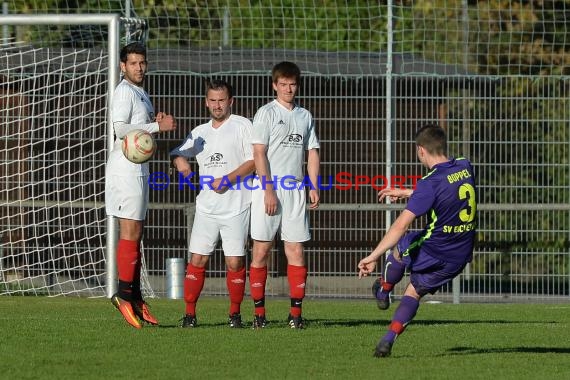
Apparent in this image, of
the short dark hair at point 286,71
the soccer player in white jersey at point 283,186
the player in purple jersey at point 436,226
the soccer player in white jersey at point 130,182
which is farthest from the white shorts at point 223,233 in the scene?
the player in purple jersey at point 436,226

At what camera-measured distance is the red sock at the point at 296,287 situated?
10836 mm

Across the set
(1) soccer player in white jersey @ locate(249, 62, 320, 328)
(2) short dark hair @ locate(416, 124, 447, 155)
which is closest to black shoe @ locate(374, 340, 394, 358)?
(2) short dark hair @ locate(416, 124, 447, 155)

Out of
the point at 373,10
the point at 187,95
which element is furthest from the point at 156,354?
the point at 373,10

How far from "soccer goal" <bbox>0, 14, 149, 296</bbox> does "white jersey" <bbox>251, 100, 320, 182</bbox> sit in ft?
16.1

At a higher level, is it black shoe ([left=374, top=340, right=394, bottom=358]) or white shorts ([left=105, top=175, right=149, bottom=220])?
white shorts ([left=105, top=175, right=149, bottom=220])

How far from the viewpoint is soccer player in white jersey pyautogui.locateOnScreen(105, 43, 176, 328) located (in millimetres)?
10773

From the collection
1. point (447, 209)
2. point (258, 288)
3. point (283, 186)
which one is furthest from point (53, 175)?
point (447, 209)

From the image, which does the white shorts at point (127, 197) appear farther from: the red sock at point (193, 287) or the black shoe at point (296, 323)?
the black shoe at point (296, 323)

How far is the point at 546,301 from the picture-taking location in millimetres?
16312

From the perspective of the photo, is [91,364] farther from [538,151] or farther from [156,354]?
[538,151]

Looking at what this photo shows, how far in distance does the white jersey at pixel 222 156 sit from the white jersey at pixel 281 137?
0.75 feet

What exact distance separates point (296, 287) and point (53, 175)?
6.07 m

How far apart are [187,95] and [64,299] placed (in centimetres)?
313

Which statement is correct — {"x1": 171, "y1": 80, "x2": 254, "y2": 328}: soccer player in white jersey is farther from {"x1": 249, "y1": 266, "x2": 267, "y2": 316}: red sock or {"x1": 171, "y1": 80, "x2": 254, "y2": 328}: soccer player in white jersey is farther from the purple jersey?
the purple jersey
